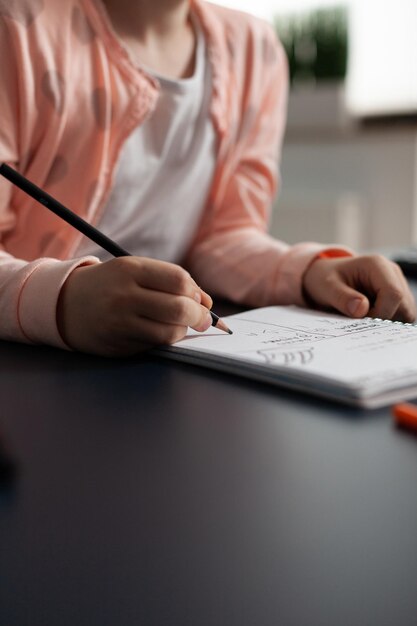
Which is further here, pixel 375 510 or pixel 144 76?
pixel 144 76

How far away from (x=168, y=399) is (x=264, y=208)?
617mm

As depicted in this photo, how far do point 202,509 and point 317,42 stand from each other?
203cm

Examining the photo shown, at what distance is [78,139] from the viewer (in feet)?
2.53

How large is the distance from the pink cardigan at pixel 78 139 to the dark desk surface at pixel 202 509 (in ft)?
0.44

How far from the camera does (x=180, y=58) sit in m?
0.90

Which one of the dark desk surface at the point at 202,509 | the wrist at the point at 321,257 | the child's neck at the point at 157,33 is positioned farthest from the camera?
the child's neck at the point at 157,33

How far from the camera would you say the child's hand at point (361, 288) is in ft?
2.09

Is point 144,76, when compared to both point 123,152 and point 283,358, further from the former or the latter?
point 283,358

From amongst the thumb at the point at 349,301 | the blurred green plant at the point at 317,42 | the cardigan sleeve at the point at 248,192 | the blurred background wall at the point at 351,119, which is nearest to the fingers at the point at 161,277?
the thumb at the point at 349,301

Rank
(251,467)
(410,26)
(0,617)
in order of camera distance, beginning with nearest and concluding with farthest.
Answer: (0,617)
(251,467)
(410,26)

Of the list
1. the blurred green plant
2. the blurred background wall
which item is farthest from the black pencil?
the blurred green plant

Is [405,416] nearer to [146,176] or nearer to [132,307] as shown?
[132,307]

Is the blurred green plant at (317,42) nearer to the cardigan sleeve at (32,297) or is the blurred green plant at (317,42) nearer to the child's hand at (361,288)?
the child's hand at (361,288)

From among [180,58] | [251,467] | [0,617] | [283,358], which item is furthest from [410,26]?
[0,617]
